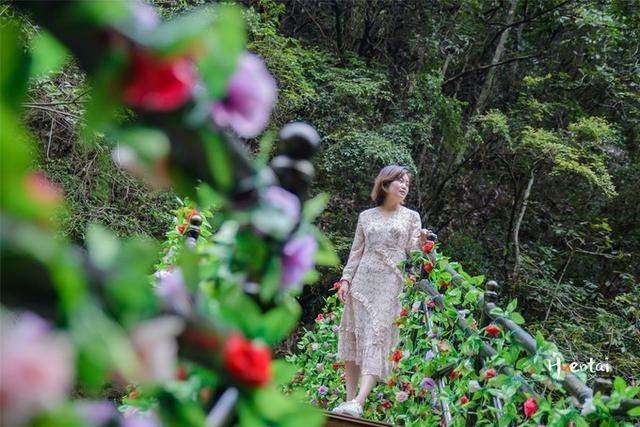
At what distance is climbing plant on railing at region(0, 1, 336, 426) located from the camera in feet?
1.62

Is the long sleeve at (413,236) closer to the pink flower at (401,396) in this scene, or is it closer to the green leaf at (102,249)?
the pink flower at (401,396)

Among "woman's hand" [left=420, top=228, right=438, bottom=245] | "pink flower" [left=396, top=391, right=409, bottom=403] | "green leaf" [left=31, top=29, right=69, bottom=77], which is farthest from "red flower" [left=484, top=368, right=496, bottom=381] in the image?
"green leaf" [left=31, top=29, right=69, bottom=77]

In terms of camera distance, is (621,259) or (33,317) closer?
(33,317)

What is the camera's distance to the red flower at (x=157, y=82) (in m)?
0.58

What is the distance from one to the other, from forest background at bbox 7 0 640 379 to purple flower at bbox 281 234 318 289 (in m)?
7.68

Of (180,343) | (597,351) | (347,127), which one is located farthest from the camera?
(347,127)

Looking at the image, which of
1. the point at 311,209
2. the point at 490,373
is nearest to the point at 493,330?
the point at 490,373

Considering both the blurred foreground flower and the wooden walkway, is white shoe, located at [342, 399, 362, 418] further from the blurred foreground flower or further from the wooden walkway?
the blurred foreground flower

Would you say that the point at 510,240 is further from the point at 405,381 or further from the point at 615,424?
the point at 615,424

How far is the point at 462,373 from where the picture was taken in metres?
3.45

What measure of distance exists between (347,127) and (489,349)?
625 centimetres

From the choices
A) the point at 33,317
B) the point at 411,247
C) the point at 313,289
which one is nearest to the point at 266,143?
the point at 33,317

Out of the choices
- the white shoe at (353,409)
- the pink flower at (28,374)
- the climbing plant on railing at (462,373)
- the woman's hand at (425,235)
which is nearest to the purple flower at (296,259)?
the pink flower at (28,374)

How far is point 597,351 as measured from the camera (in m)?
8.48
